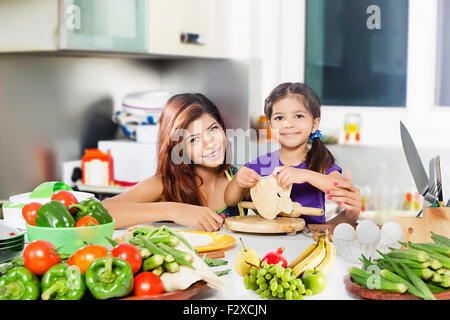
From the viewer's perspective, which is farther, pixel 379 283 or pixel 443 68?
pixel 443 68

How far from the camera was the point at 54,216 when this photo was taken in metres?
0.78

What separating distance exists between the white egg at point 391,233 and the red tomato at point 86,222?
41cm

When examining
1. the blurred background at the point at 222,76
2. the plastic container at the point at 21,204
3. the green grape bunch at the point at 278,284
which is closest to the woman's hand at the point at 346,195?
the green grape bunch at the point at 278,284

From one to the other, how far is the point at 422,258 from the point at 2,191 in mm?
1386

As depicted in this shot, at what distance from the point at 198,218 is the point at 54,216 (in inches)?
13.3

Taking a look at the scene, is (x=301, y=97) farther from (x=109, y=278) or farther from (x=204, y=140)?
(x=109, y=278)

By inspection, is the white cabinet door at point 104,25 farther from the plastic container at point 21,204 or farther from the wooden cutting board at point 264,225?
the wooden cutting board at point 264,225

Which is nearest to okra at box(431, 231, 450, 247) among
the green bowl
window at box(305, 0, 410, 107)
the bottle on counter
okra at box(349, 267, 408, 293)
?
okra at box(349, 267, 408, 293)

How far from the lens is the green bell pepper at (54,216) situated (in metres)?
0.78

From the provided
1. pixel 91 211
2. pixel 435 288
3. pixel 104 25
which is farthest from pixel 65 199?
pixel 104 25

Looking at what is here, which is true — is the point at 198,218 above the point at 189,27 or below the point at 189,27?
below

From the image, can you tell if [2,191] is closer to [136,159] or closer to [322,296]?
[136,159]

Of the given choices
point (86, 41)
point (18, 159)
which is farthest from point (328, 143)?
point (18, 159)

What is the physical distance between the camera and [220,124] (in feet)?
3.84
